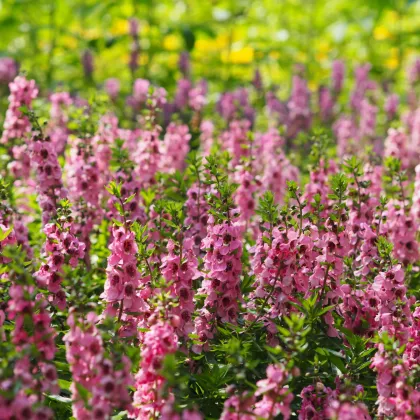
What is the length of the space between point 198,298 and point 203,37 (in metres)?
11.8

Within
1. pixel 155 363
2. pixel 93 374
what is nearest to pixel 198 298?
pixel 155 363

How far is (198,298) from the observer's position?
14.9 feet

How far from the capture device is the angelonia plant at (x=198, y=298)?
3.26m

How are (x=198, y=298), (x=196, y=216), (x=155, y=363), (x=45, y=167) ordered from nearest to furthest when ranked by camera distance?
(x=155, y=363) → (x=198, y=298) → (x=45, y=167) → (x=196, y=216)

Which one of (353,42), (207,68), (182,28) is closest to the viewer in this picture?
(182,28)

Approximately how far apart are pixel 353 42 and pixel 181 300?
13.9 meters

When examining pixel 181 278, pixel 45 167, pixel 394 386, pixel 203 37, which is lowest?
pixel 394 386

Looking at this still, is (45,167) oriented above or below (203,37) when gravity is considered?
below

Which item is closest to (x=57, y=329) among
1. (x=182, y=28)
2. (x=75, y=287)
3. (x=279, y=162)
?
(x=75, y=287)

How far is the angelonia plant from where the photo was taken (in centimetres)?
326

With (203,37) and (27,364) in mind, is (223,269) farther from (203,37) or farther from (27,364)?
(203,37)

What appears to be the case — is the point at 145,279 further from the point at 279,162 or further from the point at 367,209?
the point at 279,162

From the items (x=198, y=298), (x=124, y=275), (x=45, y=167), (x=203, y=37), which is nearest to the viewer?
(x=124, y=275)

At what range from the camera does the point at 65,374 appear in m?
4.18
